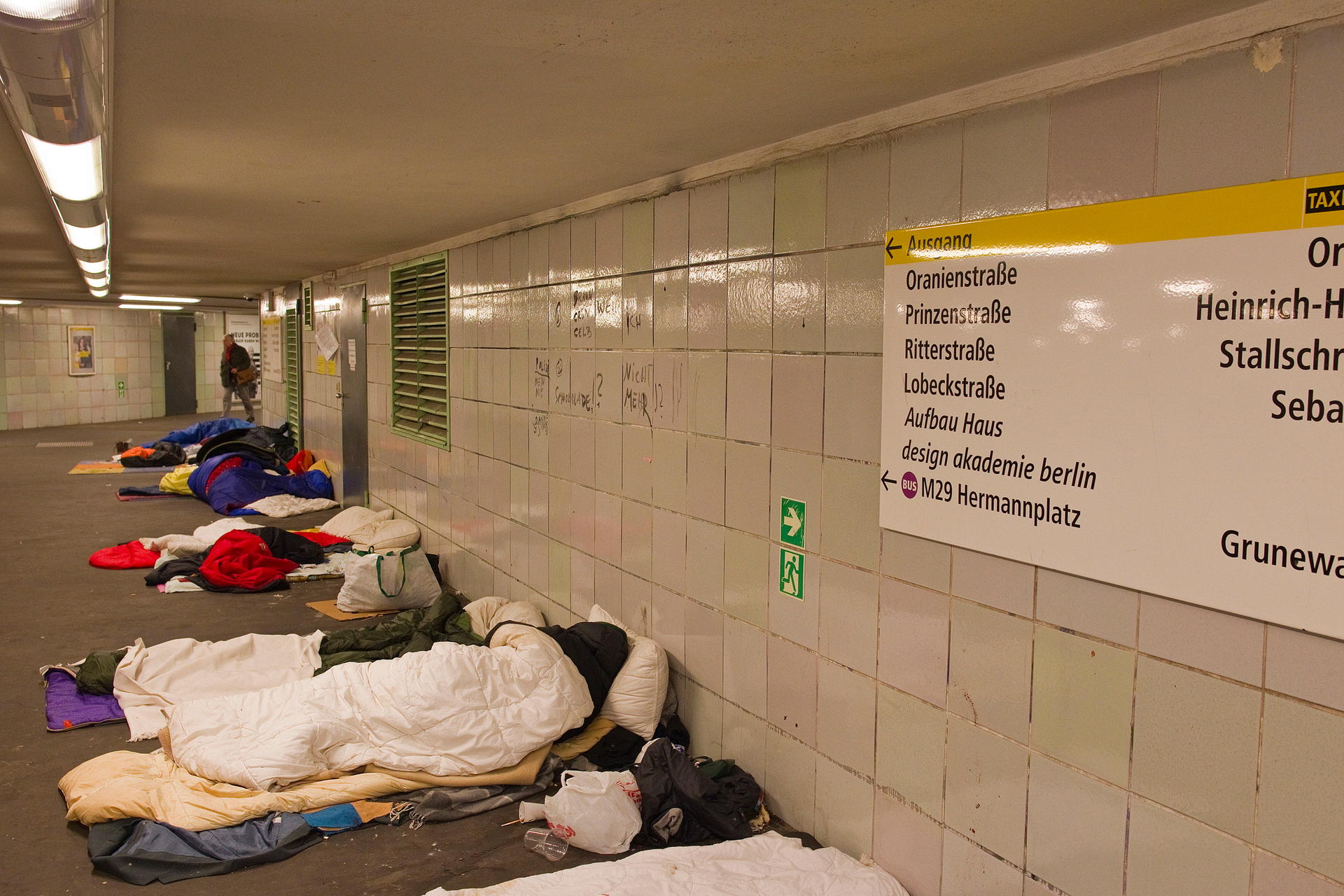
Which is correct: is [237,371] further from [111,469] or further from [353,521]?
[353,521]

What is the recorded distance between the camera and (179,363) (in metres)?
20.2

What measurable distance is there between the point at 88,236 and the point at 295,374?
21.1ft

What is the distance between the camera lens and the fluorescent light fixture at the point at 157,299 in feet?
46.5

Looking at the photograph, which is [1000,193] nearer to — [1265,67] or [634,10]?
[1265,67]

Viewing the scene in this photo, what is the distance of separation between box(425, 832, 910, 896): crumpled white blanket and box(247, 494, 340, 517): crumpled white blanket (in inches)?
272

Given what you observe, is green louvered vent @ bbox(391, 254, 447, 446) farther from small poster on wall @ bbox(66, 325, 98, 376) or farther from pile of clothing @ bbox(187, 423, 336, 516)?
small poster on wall @ bbox(66, 325, 98, 376)

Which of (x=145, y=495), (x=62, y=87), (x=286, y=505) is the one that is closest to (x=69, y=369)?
(x=145, y=495)

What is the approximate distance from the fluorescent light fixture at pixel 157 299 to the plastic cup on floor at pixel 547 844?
43.2 ft

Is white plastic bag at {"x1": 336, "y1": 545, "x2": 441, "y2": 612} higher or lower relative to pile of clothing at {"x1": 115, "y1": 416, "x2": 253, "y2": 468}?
lower

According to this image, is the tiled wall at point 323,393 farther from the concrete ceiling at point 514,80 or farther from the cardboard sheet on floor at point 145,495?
the concrete ceiling at point 514,80

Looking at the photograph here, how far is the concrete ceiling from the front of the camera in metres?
1.90

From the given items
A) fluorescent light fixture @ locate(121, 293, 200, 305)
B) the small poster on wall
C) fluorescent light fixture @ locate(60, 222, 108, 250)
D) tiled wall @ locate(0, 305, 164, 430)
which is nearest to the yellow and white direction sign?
fluorescent light fixture @ locate(60, 222, 108, 250)

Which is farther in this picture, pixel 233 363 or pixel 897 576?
pixel 233 363

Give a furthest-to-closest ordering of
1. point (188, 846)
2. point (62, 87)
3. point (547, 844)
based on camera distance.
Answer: point (547, 844) → point (188, 846) → point (62, 87)
